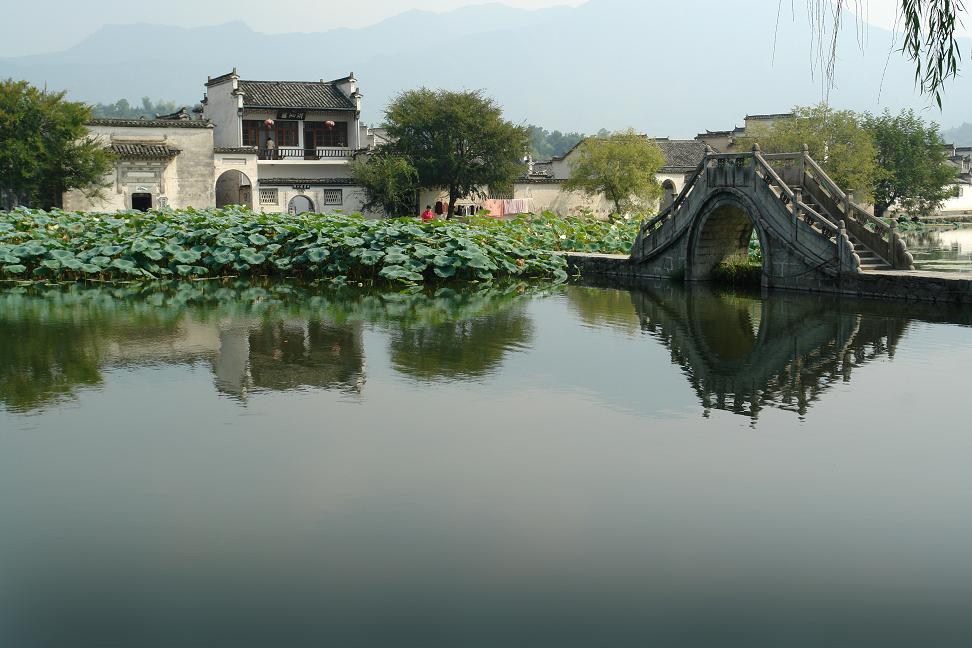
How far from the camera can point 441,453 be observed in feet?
23.7

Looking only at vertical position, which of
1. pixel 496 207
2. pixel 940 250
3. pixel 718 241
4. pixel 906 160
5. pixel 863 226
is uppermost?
pixel 906 160

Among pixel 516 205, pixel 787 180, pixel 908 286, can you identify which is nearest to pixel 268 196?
pixel 516 205

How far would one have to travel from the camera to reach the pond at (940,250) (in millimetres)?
24344

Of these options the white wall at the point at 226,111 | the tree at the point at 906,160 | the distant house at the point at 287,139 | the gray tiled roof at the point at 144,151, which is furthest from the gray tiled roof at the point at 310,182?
the tree at the point at 906,160

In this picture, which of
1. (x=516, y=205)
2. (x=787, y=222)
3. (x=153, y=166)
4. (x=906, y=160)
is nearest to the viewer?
(x=787, y=222)

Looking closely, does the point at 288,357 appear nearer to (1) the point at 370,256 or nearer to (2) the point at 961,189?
(1) the point at 370,256

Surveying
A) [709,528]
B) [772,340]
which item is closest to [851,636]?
[709,528]

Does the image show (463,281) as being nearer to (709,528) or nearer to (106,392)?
(106,392)

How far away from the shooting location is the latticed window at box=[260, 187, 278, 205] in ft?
139

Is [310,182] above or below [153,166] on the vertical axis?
below

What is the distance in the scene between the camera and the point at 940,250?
31.9m

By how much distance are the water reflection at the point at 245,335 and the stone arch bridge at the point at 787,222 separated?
160 inches

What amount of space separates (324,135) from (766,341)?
35346mm

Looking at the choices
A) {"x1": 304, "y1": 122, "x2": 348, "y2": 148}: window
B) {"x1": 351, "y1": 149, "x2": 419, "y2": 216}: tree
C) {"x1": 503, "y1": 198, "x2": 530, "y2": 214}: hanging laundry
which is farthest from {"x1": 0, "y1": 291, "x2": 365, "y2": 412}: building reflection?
{"x1": 503, "y1": 198, "x2": 530, "y2": 214}: hanging laundry
